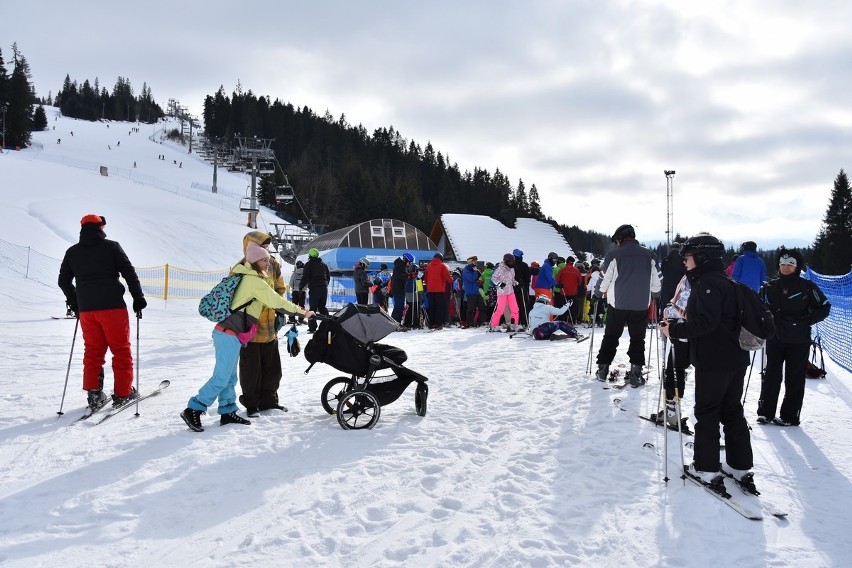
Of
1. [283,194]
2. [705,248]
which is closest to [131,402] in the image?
[705,248]

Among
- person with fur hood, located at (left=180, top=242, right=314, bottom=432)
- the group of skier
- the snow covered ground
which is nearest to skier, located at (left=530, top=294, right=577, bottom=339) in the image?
Result: the snow covered ground

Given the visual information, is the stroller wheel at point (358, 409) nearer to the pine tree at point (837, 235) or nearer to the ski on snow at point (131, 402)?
the ski on snow at point (131, 402)

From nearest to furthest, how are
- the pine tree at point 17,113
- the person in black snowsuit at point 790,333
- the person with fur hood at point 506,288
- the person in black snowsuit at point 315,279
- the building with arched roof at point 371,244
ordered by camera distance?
1. the person in black snowsuit at point 790,333
2. the person in black snowsuit at point 315,279
3. the person with fur hood at point 506,288
4. the building with arched roof at point 371,244
5. the pine tree at point 17,113

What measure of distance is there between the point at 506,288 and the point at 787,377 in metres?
7.43

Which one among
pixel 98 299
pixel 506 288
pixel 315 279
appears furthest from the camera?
pixel 506 288

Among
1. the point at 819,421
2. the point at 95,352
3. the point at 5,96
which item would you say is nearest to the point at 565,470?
the point at 819,421

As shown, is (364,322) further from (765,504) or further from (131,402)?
(765,504)

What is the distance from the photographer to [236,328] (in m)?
4.91

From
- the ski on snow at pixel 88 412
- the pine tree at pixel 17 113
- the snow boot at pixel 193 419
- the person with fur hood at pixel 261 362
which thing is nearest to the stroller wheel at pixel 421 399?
the person with fur hood at pixel 261 362

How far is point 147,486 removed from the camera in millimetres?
3684

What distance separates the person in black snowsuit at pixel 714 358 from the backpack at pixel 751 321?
1.4 inches

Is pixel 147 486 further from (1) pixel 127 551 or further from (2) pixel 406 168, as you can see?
(2) pixel 406 168

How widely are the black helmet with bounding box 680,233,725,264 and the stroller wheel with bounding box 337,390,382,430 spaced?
3.02 m

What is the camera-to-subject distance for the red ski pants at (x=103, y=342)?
536 centimetres
